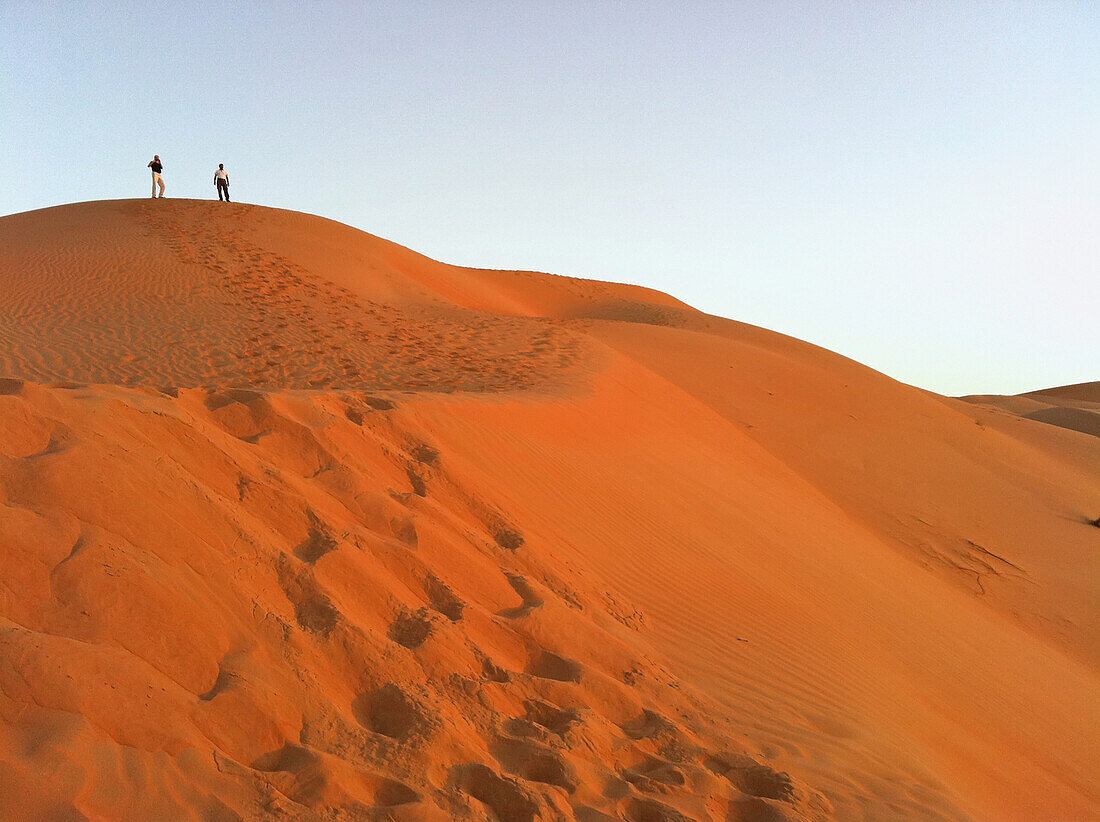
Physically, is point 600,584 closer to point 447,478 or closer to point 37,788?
point 447,478

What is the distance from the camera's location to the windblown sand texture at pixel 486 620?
3.28 m

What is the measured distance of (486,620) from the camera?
188 inches

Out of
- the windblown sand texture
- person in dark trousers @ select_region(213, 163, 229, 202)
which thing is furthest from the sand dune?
person in dark trousers @ select_region(213, 163, 229, 202)

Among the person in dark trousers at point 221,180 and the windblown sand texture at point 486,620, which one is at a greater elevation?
the person in dark trousers at point 221,180

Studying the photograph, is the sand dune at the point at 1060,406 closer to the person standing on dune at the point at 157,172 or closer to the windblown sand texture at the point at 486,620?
the windblown sand texture at the point at 486,620

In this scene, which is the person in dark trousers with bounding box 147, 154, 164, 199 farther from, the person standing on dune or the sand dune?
the sand dune

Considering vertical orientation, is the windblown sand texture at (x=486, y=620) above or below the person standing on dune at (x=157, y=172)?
below

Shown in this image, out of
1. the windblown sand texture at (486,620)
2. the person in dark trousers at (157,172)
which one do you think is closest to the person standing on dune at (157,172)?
the person in dark trousers at (157,172)

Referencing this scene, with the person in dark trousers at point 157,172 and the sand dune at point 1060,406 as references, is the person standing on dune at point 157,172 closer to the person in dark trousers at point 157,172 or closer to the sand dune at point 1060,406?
the person in dark trousers at point 157,172

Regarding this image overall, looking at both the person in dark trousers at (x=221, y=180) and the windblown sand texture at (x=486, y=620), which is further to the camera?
the person in dark trousers at (x=221, y=180)

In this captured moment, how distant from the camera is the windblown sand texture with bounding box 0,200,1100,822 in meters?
3.28

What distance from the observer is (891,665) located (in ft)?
21.5

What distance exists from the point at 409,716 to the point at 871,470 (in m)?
12.5

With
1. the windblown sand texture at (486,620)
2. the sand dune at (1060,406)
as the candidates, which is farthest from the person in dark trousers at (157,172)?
the sand dune at (1060,406)
